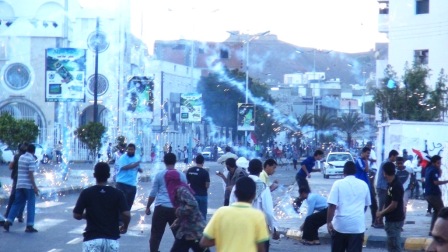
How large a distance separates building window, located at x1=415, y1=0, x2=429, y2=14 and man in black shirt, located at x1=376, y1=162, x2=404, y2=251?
43.1 metres

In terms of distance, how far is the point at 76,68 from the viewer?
3447cm

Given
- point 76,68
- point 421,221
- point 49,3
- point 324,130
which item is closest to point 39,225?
point 421,221

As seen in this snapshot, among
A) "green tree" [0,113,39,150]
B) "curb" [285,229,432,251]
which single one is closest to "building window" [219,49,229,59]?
"green tree" [0,113,39,150]

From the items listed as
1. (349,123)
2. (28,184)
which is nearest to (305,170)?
(28,184)

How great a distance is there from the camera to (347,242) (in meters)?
11.8

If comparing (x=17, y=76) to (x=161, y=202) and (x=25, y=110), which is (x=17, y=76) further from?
(x=161, y=202)

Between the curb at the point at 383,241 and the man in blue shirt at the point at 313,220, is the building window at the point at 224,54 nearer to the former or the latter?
the curb at the point at 383,241

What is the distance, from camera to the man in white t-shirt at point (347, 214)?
1170cm

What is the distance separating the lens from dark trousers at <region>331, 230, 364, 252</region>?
38.3 feet

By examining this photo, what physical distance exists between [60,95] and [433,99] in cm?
1691

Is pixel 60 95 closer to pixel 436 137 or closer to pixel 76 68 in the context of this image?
pixel 76 68

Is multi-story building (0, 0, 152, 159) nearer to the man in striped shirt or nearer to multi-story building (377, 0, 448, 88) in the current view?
multi-story building (377, 0, 448, 88)

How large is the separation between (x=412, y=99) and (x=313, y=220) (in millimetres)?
26273

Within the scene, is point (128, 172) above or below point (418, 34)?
below
